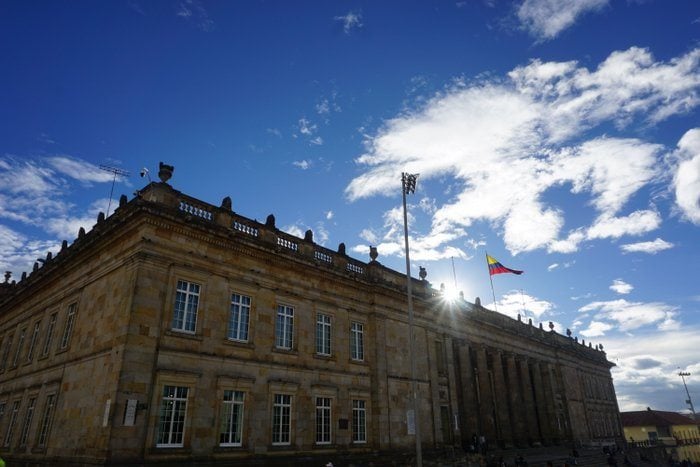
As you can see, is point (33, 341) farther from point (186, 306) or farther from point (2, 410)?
point (186, 306)

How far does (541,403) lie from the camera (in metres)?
44.8

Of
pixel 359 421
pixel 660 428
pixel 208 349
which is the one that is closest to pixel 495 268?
pixel 359 421

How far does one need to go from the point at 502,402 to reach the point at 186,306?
95.6 ft

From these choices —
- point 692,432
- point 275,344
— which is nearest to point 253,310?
point 275,344

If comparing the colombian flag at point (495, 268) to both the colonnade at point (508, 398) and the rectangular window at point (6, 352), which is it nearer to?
the colonnade at point (508, 398)

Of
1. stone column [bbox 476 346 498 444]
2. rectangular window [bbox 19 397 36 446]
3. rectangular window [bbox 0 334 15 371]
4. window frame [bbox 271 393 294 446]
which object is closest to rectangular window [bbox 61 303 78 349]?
rectangular window [bbox 19 397 36 446]

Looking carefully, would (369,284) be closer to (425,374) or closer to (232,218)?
(425,374)

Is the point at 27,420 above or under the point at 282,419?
above

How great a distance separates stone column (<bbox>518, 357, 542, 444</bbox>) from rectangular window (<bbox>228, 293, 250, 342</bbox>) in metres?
30.4

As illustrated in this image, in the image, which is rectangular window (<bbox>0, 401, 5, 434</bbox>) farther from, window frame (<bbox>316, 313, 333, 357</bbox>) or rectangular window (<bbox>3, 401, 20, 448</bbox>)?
window frame (<bbox>316, 313, 333, 357</bbox>)

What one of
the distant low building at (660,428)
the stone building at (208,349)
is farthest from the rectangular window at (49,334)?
the distant low building at (660,428)

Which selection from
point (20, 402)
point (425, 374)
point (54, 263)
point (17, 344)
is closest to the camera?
point (20, 402)

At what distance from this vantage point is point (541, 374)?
4678 centimetres

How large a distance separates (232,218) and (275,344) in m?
6.35
